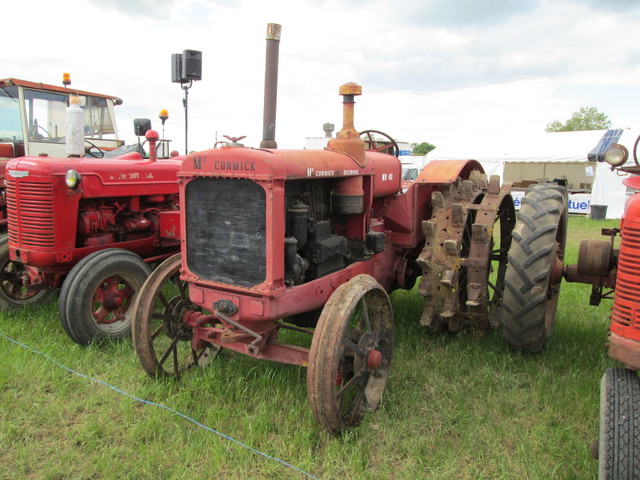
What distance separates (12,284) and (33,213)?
1046mm

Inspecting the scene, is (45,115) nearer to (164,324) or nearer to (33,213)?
(33,213)

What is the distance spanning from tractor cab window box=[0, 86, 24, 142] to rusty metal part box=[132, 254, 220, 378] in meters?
3.59

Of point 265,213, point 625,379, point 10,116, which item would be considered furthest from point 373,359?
point 10,116

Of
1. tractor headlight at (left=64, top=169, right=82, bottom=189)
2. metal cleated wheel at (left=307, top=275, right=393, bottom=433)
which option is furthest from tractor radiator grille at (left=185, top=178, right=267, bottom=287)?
tractor headlight at (left=64, top=169, right=82, bottom=189)

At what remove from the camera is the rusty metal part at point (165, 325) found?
10.0ft

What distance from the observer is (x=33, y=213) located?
3969mm

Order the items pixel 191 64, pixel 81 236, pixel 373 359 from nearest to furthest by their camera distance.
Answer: pixel 373 359
pixel 81 236
pixel 191 64

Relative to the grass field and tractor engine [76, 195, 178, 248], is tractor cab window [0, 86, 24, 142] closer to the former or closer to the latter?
tractor engine [76, 195, 178, 248]

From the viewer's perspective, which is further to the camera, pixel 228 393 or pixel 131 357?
pixel 131 357

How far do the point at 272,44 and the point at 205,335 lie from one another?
1.98 m

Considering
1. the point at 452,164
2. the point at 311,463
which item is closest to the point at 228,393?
the point at 311,463

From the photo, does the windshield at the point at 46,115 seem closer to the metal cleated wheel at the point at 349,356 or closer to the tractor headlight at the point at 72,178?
the tractor headlight at the point at 72,178

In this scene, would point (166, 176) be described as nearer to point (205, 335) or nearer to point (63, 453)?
point (205, 335)

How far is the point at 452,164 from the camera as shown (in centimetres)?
431
